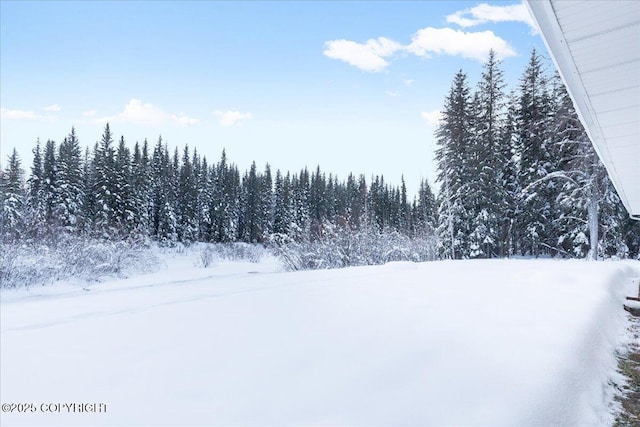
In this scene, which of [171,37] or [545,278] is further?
[171,37]

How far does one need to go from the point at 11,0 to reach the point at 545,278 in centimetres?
1384

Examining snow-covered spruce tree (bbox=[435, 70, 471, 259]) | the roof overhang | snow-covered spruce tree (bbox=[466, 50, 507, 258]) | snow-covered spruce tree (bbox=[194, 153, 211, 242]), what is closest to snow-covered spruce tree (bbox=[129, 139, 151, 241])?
snow-covered spruce tree (bbox=[194, 153, 211, 242])

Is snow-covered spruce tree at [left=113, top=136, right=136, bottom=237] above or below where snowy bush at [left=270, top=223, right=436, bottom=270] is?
above

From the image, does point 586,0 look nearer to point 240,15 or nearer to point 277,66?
point 240,15

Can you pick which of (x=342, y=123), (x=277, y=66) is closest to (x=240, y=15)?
(x=277, y=66)

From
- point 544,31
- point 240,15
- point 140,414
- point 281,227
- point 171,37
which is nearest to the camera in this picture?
point 544,31

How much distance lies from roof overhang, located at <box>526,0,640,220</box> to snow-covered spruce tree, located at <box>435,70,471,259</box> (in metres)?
16.9

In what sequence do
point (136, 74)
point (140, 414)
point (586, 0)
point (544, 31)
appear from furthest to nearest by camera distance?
point (136, 74) < point (140, 414) < point (544, 31) < point (586, 0)

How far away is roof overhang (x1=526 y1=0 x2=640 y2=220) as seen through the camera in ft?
5.07

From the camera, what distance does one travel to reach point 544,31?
1608 millimetres

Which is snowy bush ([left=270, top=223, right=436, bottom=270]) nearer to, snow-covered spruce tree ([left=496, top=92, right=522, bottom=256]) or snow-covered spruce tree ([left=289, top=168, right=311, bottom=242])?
snow-covered spruce tree ([left=496, top=92, right=522, bottom=256])

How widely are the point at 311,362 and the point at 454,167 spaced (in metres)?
19.7

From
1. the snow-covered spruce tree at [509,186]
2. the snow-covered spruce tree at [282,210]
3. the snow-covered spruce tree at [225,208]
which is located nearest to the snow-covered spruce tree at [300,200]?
the snow-covered spruce tree at [282,210]

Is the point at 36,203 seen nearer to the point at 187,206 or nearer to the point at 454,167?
the point at 187,206
